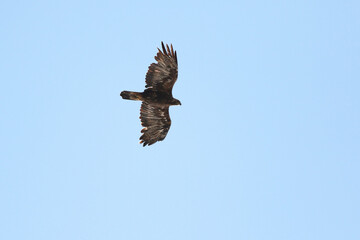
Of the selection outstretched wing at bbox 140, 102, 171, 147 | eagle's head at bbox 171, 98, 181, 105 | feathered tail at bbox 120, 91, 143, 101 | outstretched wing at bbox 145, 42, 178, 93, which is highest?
outstretched wing at bbox 145, 42, 178, 93

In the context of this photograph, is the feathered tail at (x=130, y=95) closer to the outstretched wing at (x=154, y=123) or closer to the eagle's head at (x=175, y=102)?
the outstretched wing at (x=154, y=123)

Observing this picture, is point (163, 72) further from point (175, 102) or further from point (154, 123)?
point (154, 123)

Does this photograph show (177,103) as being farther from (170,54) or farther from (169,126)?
(170,54)

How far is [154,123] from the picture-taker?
2066 centimetres

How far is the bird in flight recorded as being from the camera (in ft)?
61.7

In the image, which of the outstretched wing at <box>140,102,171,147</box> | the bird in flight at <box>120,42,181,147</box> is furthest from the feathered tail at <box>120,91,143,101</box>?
the outstretched wing at <box>140,102,171,147</box>

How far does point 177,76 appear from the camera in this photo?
19.2 metres

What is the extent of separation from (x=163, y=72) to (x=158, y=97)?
122 centimetres

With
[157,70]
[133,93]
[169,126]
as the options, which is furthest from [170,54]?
[169,126]

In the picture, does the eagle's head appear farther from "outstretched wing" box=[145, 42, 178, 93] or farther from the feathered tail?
the feathered tail

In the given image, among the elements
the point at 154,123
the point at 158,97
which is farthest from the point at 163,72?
the point at 154,123

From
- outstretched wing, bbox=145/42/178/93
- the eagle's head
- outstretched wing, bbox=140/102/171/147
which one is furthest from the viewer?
outstretched wing, bbox=140/102/171/147

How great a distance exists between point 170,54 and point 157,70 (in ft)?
2.92

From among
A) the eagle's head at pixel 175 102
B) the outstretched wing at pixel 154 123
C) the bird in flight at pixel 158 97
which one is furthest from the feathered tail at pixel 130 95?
the eagle's head at pixel 175 102
